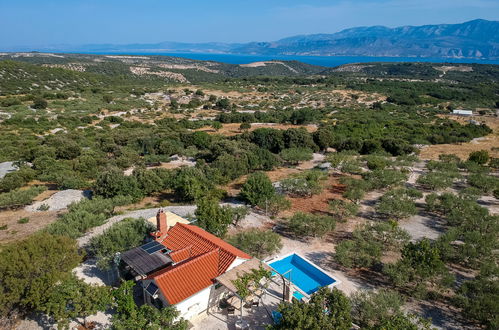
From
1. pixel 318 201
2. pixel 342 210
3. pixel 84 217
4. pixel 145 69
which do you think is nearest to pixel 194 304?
pixel 84 217

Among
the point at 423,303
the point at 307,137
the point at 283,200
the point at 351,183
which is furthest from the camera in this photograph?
the point at 307,137

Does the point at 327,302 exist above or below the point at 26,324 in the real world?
above

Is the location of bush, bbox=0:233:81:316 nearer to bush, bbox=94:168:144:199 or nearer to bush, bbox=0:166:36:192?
bush, bbox=94:168:144:199

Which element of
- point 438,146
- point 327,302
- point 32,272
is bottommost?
point 438,146

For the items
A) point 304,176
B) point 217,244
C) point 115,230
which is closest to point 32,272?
point 115,230

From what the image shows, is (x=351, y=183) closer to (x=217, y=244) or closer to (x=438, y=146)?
(x=217, y=244)

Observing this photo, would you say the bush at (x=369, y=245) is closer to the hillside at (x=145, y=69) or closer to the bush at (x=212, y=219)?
the bush at (x=212, y=219)

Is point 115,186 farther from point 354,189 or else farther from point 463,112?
point 463,112

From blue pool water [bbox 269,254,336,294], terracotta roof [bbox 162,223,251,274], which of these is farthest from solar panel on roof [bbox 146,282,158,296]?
blue pool water [bbox 269,254,336,294]
